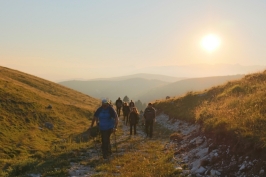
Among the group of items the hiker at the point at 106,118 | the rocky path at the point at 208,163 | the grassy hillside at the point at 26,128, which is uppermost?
the hiker at the point at 106,118

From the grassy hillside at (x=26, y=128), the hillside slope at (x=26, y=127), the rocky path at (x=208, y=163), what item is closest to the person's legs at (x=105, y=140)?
the rocky path at (x=208, y=163)

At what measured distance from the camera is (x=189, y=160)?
11.4 meters

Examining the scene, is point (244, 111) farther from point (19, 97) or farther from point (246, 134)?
point (19, 97)

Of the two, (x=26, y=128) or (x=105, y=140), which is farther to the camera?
(x=26, y=128)

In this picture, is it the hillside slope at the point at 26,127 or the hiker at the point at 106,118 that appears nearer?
the hiker at the point at 106,118

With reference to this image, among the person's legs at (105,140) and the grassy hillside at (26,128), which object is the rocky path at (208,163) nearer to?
the person's legs at (105,140)

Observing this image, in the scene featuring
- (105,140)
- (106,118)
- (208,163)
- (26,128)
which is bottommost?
(26,128)

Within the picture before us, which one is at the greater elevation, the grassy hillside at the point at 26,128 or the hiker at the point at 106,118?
the hiker at the point at 106,118

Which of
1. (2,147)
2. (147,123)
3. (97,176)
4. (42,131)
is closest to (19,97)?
(42,131)

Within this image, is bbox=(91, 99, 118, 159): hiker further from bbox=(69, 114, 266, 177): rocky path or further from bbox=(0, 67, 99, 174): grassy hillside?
bbox=(0, 67, 99, 174): grassy hillside

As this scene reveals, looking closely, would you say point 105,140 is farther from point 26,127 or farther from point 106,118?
point 26,127

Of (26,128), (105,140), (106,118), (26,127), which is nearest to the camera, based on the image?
(106,118)

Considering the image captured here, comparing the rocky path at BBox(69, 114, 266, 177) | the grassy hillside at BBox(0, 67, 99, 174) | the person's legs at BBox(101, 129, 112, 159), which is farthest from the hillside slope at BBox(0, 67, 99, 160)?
the rocky path at BBox(69, 114, 266, 177)

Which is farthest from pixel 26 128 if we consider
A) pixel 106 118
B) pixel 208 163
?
pixel 208 163
